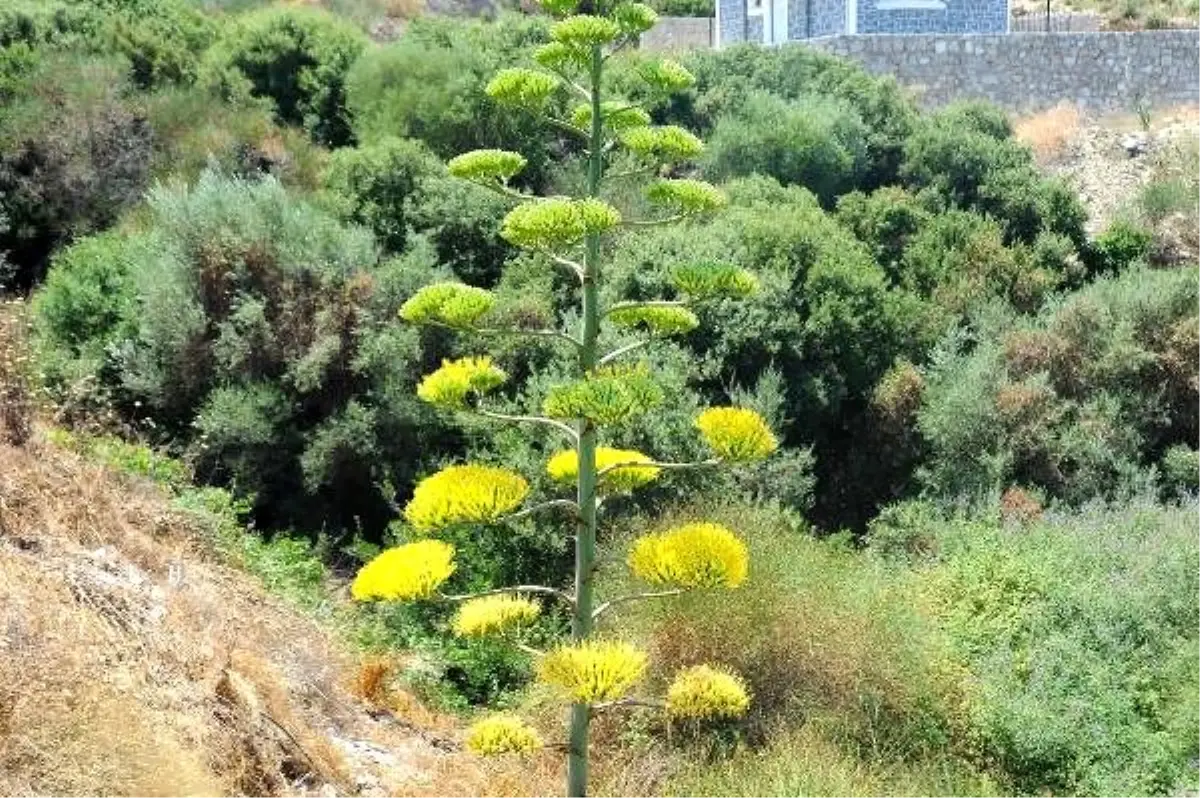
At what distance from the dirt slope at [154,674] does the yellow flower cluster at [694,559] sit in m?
2.28

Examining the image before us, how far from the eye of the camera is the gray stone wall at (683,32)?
3306cm

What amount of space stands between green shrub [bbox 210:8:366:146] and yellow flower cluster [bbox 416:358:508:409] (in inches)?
610

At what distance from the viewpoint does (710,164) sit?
19.4m

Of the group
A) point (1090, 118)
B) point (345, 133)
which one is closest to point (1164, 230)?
point (1090, 118)

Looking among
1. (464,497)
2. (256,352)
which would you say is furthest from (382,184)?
(464,497)

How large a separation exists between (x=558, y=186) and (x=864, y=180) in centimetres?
529

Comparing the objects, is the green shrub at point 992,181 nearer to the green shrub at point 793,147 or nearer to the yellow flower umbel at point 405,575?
the green shrub at point 793,147

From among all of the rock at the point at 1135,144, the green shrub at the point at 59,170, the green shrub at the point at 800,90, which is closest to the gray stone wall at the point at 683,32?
the green shrub at the point at 800,90

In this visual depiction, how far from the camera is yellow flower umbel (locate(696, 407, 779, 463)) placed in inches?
196

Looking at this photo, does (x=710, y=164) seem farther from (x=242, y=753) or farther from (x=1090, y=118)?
(x=242, y=753)

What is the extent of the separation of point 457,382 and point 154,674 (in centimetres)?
271

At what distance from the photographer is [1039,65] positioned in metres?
25.0

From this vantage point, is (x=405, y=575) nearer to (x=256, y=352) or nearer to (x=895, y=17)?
(x=256, y=352)

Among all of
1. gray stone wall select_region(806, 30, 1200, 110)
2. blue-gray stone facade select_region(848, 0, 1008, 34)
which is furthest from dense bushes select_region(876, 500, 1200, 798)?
blue-gray stone facade select_region(848, 0, 1008, 34)
